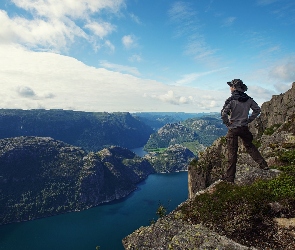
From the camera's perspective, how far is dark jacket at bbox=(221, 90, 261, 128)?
17812 mm

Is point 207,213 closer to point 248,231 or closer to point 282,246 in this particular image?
point 248,231

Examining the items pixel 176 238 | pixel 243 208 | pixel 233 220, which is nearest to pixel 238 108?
pixel 243 208

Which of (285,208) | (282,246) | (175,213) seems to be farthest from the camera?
(175,213)

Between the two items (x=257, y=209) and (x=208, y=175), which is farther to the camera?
(x=208, y=175)

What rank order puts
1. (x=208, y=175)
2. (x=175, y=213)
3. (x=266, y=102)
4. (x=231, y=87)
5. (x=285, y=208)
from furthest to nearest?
1. (x=266, y=102)
2. (x=208, y=175)
3. (x=231, y=87)
4. (x=175, y=213)
5. (x=285, y=208)

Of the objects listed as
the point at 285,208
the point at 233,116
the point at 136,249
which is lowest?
the point at 136,249

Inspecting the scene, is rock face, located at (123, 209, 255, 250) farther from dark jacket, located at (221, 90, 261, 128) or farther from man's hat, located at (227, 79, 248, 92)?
man's hat, located at (227, 79, 248, 92)

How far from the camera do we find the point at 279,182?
648 inches

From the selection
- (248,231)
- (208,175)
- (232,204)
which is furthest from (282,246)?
(208,175)

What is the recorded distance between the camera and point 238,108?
1791 cm

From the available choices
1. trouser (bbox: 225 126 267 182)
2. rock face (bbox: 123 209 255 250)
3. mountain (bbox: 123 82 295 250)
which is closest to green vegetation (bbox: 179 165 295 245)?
mountain (bbox: 123 82 295 250)

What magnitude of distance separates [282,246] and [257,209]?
95.1 inches

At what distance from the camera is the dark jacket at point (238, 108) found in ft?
58.4

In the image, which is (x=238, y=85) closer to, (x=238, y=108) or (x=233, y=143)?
(x=238, y=108)
